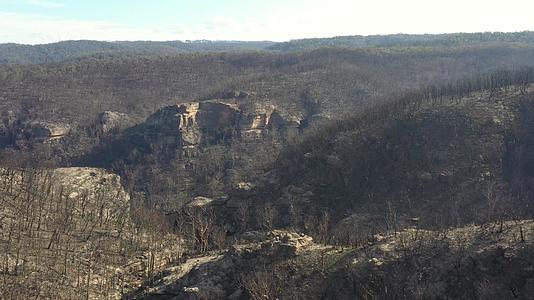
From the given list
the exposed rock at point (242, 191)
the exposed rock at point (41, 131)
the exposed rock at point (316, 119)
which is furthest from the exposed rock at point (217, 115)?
the exposed rock at point (242, 191)

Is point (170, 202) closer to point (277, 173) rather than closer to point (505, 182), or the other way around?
point (277, 173)

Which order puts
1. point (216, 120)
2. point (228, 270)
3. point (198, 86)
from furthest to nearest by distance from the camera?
point (198, 86)
point (216, 120)
point (228, 270)

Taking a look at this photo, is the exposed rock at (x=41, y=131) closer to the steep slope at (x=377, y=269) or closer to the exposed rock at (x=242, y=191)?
the exposed rock at (x=242, y=191)

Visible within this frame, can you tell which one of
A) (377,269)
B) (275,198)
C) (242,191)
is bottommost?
(275,198)

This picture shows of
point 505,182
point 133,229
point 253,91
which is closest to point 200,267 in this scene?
point 133,229

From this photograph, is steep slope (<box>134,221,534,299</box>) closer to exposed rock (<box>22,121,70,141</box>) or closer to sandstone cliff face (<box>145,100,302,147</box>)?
sandstone cliff face (<box>145,100,302,147</box>)

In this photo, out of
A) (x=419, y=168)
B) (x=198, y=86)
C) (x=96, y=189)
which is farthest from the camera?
(x=198, y=86)

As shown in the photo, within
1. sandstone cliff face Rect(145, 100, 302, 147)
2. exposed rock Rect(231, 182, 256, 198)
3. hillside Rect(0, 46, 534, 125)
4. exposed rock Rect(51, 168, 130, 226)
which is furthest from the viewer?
hillside Rect(0, 46, 534, 125)

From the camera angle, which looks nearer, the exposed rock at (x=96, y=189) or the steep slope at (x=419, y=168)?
the steep slope at (x=419, y=168)

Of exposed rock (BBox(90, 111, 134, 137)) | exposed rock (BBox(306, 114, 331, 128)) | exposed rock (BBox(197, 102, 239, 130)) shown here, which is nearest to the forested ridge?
exposed rock (BBox(197, 102, 239, 130))

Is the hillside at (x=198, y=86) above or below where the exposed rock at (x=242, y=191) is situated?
above

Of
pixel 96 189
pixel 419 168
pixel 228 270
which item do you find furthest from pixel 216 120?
pixel 228 270

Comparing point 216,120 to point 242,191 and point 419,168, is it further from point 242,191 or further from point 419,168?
point 419,168

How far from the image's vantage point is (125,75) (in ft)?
651
